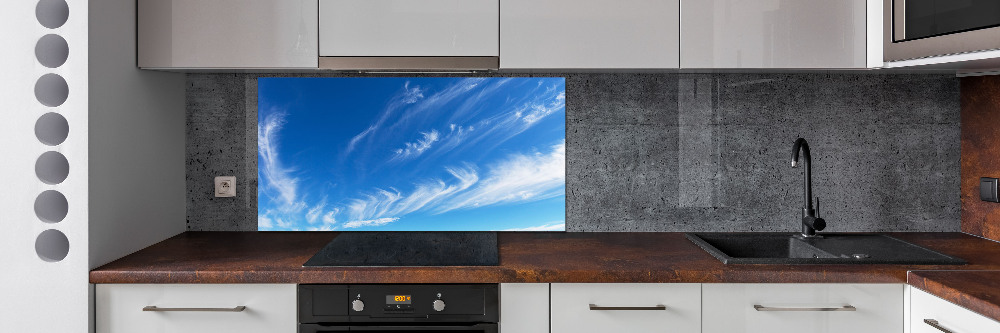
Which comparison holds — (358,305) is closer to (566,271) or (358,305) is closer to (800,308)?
(566,271)

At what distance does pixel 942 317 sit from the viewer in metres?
1.57

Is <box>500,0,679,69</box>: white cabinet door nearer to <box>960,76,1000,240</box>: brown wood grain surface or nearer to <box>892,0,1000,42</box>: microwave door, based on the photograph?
<box>892,0,1000,42</box>: microwave door

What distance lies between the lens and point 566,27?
2.01 metres

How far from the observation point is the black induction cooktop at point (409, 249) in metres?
1.81

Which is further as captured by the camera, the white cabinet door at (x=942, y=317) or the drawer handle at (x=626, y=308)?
the drawer handle at (x=626, y=308)

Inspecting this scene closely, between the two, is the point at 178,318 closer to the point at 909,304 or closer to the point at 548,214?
the point at 548,214

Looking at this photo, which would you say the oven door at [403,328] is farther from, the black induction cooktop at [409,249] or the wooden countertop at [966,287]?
the wooden countertop at [966,287]

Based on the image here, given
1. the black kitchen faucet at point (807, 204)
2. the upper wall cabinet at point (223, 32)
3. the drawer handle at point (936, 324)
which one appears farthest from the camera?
the black kitchen faucet at point (807, 204)

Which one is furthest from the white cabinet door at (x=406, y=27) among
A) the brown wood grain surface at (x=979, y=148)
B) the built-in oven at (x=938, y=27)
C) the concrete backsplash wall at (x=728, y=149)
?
the brown wood grain surface at (x=979, y=148)

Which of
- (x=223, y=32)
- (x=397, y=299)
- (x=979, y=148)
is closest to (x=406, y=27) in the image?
(x=223, y=32)
